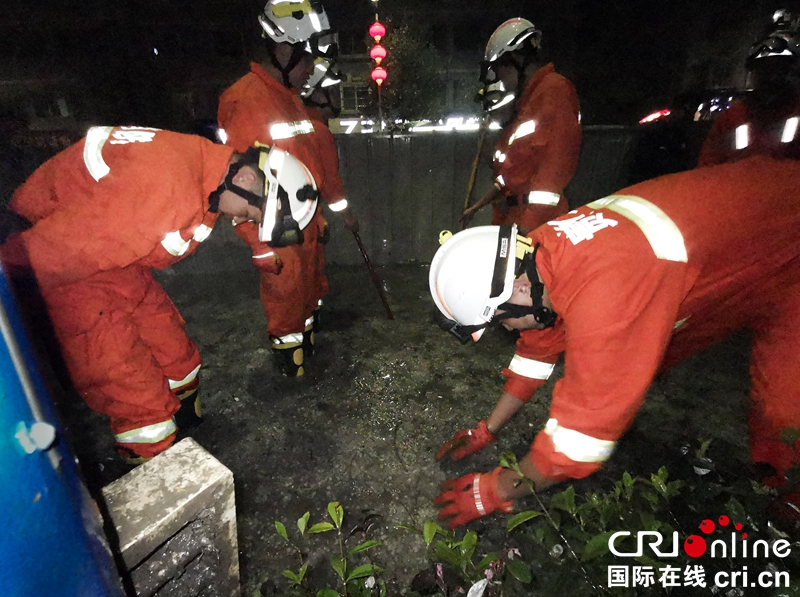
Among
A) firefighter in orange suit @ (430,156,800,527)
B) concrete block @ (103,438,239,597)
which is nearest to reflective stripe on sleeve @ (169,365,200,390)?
concrete block @ (103,438,239,597)

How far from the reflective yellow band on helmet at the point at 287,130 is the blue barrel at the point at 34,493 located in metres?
2.19

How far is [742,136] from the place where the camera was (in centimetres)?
289

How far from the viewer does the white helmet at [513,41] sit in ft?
10.7

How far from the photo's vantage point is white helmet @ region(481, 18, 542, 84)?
10.7 feet

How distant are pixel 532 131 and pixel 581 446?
236cm

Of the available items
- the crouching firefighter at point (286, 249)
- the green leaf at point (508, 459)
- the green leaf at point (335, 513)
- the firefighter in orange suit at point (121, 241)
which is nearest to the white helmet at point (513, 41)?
the crouching firefighter at point (286, 249)

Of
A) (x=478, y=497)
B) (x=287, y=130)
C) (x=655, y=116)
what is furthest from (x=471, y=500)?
(x=655, y=116)

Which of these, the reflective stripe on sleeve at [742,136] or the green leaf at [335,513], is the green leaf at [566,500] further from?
the reflective stripe on sleeve at [742,136]

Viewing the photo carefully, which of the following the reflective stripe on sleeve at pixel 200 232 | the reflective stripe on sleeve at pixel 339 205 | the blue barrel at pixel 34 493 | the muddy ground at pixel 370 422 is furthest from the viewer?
the reflective stripe on sleeve at pixel 339 205

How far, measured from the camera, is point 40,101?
16.0 m

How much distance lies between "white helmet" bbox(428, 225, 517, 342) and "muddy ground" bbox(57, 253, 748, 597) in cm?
96

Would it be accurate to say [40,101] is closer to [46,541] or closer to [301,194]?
[301,194]

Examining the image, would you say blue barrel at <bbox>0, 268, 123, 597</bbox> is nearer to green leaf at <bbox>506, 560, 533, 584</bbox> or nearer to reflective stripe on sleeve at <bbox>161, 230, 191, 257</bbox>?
green leaf at <bbox>506, 560, 533, 584</bbox>

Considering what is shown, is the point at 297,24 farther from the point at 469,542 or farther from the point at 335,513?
the point at 469,542
